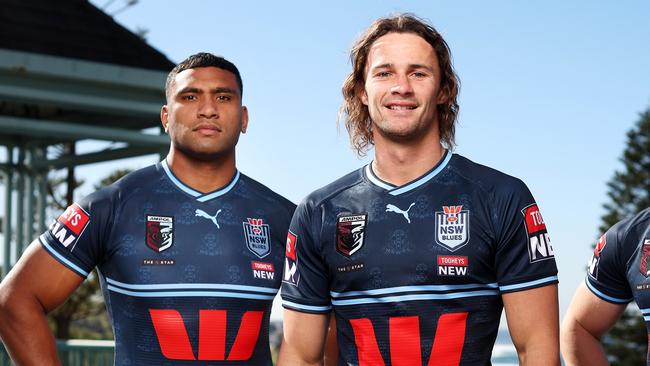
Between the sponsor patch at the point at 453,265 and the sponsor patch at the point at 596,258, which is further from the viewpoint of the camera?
the sponsor patch at the point at 596,258

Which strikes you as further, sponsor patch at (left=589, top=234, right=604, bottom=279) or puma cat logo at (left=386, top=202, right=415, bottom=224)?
sponsor patch at (left=589, top=234, right=604, bottom=279)

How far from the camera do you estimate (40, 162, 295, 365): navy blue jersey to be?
15.8 feet

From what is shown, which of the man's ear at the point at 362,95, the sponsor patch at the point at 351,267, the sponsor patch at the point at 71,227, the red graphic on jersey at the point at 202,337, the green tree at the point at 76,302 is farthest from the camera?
the green tree at the point at 76,302

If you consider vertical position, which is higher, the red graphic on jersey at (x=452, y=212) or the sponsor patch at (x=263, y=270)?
the red graphic on jersey at (x=452, y=212)

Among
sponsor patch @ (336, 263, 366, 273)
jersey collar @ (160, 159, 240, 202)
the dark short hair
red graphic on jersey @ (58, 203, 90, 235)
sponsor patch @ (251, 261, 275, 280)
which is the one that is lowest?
sponsor patch @ (251, 261, 275, 280)

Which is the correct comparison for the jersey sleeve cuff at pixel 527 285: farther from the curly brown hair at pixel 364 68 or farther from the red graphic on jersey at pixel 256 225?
the red graphic on jersey at pixel 256 225

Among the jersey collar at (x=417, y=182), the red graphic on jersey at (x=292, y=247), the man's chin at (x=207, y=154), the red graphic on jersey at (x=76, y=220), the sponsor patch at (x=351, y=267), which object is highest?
the man's chin at (x=207, y=154)

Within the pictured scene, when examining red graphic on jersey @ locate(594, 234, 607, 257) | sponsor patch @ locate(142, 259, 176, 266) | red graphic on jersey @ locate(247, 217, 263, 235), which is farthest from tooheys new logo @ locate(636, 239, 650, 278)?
sponsor patch @ locate(142, 259, 176, 266)

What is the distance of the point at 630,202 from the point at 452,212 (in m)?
56.9

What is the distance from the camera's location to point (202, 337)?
4.81 metres

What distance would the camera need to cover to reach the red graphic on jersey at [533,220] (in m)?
3.90

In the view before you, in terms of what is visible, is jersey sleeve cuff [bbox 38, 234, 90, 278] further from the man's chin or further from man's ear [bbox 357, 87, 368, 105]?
man's ear [bbox 357, 87, 368, 105]

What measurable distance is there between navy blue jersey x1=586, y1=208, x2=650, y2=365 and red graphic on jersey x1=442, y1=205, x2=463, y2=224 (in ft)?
4.64

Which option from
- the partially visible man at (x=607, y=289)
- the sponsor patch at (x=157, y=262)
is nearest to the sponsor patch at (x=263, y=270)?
the sponsor patch at (x=157, y=262)
